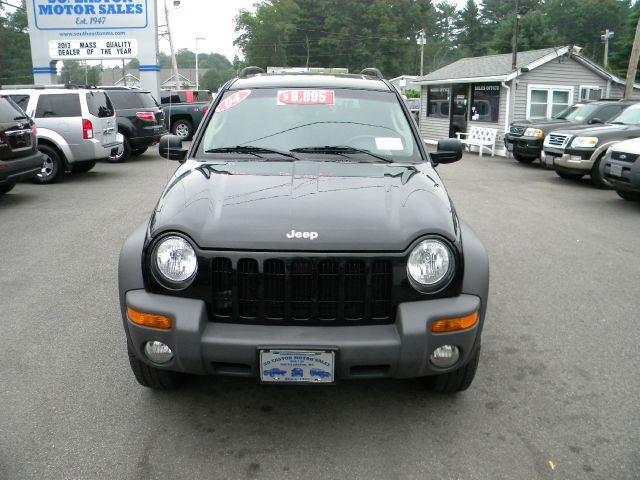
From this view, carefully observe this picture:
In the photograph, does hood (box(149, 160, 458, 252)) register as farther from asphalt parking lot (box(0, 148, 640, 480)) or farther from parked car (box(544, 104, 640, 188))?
parked car (box(544, 104, 640, 188))

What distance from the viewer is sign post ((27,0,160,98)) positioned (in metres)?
22.9

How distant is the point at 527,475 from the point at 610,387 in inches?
46.0

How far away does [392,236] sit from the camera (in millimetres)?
2906

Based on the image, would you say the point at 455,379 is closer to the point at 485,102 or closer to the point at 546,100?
the point at 546,100

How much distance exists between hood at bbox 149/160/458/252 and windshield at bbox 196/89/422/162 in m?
0.38

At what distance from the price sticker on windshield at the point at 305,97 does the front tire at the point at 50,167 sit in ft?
30.2

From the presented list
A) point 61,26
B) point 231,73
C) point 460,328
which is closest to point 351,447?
point 460,328

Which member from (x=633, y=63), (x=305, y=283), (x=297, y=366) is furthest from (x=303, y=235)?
(x=633, y=63)

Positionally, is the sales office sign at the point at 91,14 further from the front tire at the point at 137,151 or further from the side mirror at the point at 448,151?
the side mirror at the point at 448,151

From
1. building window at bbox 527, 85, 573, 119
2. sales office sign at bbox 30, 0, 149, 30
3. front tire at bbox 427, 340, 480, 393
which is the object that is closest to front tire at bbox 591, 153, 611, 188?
building window at bbox 527, 85, 573, 119

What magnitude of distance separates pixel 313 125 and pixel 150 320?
75.1 inches

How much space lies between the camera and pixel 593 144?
12.2 metres

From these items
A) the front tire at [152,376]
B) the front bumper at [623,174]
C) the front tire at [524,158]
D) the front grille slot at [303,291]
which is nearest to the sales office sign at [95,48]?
the front tire at [524,158]

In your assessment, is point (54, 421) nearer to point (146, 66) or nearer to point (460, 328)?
point (460, 328)
